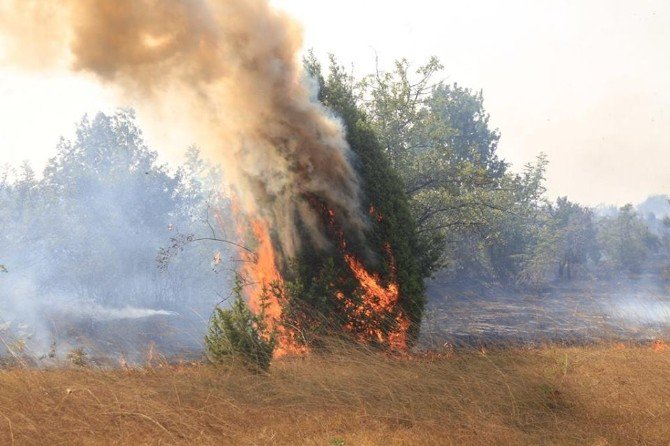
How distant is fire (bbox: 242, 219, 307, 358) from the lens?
10.9 meters

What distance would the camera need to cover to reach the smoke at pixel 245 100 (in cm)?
1086

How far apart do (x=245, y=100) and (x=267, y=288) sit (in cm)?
342

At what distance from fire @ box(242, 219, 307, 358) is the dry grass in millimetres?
787

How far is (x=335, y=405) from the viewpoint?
302 inches

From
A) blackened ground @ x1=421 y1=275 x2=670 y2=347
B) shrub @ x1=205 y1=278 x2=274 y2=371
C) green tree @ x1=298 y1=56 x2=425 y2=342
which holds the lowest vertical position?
blackened ground @ x1=421 y1=275 x2=670 y2=347

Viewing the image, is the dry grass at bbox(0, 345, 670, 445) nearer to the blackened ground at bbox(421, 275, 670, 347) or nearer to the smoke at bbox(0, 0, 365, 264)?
the smoke at bbox(0, 0, 365, 264)

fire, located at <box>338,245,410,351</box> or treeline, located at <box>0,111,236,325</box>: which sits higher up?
treeline, located at <box>0,111,236,325</box>

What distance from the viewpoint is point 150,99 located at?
1132 centimetres

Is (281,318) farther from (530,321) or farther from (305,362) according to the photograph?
(530,321)

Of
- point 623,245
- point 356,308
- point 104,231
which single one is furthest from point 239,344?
point 623,245

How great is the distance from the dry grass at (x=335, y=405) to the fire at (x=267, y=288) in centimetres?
79

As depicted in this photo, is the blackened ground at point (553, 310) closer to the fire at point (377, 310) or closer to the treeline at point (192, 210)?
the treeline at point (192, 210)

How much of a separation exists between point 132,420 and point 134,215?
4191cm

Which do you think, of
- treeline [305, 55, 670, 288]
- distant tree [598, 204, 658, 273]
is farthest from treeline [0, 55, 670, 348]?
distant tree [598, 204, 658, 273]
